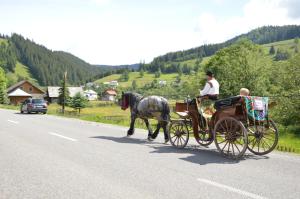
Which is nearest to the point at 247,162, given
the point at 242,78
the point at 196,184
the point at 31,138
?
the point at 196,184

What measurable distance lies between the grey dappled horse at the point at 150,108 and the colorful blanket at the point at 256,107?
150 inches

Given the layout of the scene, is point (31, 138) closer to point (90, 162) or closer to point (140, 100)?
point (140, 100)

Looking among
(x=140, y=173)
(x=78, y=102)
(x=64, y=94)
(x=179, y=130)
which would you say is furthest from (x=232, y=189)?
(x=78, y=102)

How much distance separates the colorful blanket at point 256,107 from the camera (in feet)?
28.5

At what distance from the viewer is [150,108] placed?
41.5 ft

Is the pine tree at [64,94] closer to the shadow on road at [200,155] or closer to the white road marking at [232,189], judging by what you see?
the shadow on road at [200,155]

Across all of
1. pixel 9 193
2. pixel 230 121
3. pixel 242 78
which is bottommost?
pixel 9 193

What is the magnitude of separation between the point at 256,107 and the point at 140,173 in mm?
3535

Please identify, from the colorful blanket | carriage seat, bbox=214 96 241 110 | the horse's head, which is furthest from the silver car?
the colorful blanket

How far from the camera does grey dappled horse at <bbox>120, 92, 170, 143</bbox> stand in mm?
A: 12273

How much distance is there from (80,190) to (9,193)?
113 cm

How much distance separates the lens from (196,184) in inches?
245

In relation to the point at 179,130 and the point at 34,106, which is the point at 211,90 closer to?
the point at 179,130

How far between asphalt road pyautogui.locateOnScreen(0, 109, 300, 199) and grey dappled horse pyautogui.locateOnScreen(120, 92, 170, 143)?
1.87 m
